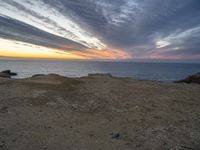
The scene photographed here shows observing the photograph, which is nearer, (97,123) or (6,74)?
(97,123)

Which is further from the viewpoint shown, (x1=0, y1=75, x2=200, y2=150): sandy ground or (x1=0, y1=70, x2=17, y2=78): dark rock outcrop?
(x1=0, y1=70, x2=17, y2=78): dark rock outcrop

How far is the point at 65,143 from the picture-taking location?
6.58 m

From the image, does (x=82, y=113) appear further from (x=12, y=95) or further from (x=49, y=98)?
(x=12, y=95)

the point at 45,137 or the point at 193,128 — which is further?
the point at 193,128

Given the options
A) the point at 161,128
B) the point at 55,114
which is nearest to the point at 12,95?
the point at 55,114

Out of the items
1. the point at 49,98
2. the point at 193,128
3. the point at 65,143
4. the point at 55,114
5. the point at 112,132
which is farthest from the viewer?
the point at 49,98

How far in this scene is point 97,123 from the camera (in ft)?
28.2

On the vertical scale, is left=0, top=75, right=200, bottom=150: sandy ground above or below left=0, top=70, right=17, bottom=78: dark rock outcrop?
below

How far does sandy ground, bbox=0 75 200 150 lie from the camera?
A: 6602 millimetres

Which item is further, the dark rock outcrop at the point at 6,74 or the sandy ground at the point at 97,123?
the dark rock outcrop at the point at 6,74

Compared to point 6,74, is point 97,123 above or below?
below

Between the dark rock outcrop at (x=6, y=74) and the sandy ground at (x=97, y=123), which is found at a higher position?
the dark rock outcrop at (x=6, y=74)

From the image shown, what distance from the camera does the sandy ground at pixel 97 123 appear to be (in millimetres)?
6602

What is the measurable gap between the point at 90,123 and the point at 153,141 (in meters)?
2.98
